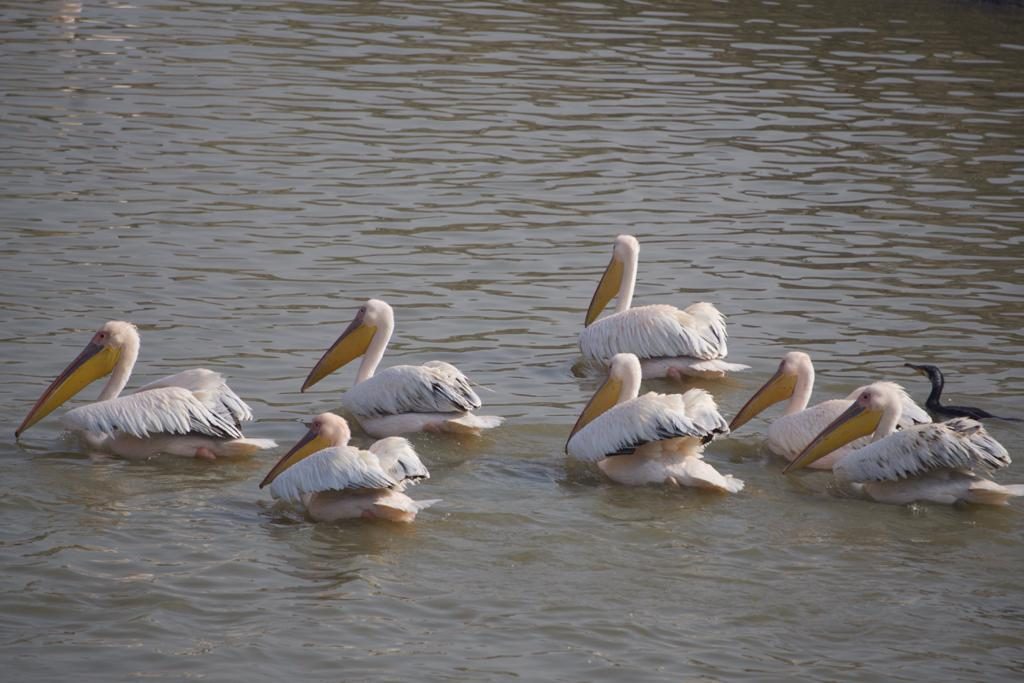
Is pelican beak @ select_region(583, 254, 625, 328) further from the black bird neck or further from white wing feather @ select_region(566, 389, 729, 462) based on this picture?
white wing feather @ select_region(566, 389, 729, 462)

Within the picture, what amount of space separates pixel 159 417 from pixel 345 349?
1.33 m

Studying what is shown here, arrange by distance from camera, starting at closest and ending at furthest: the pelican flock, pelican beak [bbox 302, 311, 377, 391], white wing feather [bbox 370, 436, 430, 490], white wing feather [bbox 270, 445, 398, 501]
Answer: white wing feather [bbox 270, 445, 398, 501]
white wing feather [bbox 370, 436, 430, 490]
the pelican flock
pelican beak [bbox 302, 311, 377, 391]

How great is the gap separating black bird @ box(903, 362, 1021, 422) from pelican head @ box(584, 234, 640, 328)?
6.29 ft

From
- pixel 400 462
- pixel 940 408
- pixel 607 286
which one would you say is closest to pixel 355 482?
pixel 400 462

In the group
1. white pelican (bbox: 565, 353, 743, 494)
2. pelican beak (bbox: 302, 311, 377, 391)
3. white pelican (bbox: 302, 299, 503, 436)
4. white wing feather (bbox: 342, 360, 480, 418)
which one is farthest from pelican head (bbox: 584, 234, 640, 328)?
white pelican (bbox: 565, 353, 743, 494)

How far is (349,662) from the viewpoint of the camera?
199 inches

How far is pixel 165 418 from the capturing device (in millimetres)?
6699

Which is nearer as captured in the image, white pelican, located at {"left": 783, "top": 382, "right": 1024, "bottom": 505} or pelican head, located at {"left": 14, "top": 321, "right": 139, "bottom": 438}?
white pelican, located at {"left": 783, "top": 382, "right": 1024, "bottom": 505}

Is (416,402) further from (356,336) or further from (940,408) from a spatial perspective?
(940,408)

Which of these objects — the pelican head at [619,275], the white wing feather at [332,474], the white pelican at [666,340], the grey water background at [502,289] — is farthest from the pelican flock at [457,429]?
the pelican head at [619,275]

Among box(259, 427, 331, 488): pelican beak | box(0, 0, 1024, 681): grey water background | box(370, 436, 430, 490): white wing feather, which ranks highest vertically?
box(370, 436, 430, 490): white wing feather

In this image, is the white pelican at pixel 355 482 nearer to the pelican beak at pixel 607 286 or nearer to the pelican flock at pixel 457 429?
the pelican flock at pixel 457 429

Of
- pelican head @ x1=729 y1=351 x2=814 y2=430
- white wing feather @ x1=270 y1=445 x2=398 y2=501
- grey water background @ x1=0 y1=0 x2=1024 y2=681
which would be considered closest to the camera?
grey water background @ x1=0 y1=0 x2=1024 y2=681

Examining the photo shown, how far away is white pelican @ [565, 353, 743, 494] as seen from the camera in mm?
6508
